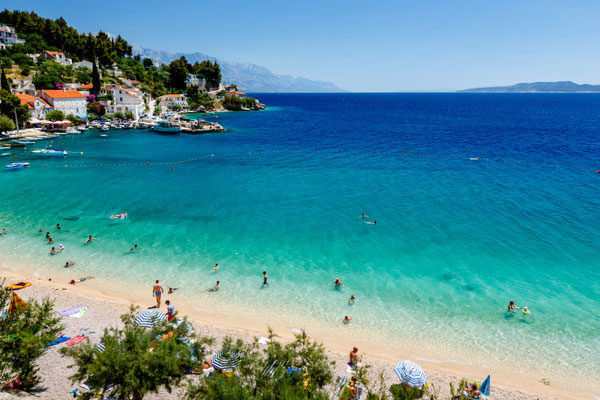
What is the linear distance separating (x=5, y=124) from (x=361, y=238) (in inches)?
3093

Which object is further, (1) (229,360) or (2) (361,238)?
(2) (361,238)

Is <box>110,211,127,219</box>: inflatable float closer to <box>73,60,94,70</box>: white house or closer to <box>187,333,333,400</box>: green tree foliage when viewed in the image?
<box>187,333,333,400</box>: green tree foliage

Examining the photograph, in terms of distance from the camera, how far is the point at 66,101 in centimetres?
9012

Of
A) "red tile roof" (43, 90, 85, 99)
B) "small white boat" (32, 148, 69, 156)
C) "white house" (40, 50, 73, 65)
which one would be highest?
"white house" (40, 50, 73, 65)

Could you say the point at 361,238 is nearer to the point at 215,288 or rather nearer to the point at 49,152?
the point at 215,288

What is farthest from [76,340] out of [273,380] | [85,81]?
[85,81]

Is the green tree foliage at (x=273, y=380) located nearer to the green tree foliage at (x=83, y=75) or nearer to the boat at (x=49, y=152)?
the boat at (x=49, y=152)

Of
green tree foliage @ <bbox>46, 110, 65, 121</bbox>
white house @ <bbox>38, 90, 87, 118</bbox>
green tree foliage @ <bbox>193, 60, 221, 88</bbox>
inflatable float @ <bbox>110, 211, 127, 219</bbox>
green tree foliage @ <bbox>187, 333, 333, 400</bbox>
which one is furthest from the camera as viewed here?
green tree foliage @ <bbox>193, 60, 221, 88</bbox>

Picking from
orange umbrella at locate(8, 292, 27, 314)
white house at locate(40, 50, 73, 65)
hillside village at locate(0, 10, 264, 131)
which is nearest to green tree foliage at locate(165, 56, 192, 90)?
hillside village at locate(0, 10, 264, 131)

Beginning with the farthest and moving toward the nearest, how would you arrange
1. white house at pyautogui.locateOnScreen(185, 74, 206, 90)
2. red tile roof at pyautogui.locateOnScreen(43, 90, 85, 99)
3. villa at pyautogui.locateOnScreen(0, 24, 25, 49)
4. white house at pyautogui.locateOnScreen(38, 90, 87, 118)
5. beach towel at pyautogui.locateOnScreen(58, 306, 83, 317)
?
1. white house at pyautogui.locateOnScreen(185, 74, 206, 90)
2. villa at pyautogui.locateOnScreen(0, 24, 25, 49)
3. white house at pyautogui.locateOnScreen(38, 90, 87, 118)
4. red tile roof at pyautogui.locateOnScreen(43, 90, 85, 99)
5. beach towel at pyautogui.locateOnScreen(58, 306, 83, 317)

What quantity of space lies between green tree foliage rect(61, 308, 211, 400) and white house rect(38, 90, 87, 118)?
321ft

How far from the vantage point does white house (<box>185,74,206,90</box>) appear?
162m

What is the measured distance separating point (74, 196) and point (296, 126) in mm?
80575

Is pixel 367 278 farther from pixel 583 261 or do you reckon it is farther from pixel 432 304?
pixel 583 261
